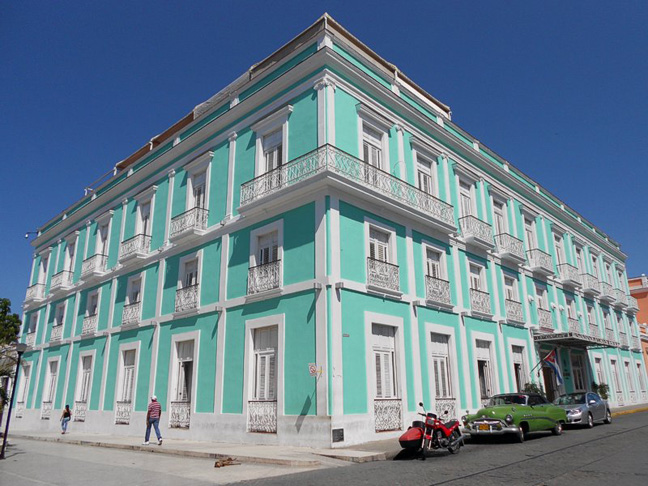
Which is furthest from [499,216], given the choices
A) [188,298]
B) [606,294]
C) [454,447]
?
[188,298]

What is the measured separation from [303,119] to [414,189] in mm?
4396

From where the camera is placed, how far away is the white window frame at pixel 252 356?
518 inches

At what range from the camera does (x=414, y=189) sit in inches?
643

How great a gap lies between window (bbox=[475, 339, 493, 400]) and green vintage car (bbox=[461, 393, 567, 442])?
3566 mm

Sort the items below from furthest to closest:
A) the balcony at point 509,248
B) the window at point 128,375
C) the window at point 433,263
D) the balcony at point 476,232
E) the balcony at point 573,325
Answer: the balcony at point 573,325, the balcony at point 509,248, the window at point 128,375, the balcony at point 476,232, the window at point 433,263

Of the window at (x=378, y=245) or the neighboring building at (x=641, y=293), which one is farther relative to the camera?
the neighboring building at (x=641, y=293)

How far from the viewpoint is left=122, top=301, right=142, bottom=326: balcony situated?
64.5 ft

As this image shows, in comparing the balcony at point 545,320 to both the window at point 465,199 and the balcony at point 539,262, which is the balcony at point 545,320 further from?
the window at point 465,199

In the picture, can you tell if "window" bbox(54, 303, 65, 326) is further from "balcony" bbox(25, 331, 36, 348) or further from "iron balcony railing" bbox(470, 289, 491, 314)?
"iron balcony railing" bbox(470, 289, 491, 314)

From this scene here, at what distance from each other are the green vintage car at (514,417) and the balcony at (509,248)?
783 cm

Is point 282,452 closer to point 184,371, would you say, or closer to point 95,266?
point 184,371

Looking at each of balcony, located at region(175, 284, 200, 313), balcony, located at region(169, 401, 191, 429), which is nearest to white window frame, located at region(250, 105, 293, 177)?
balcony, located at region(175, 284, 200, 313)

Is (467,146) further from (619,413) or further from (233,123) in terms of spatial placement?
(619,413)

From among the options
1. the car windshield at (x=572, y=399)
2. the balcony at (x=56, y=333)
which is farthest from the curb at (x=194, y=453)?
the car windshield at (x=572, y=399)
